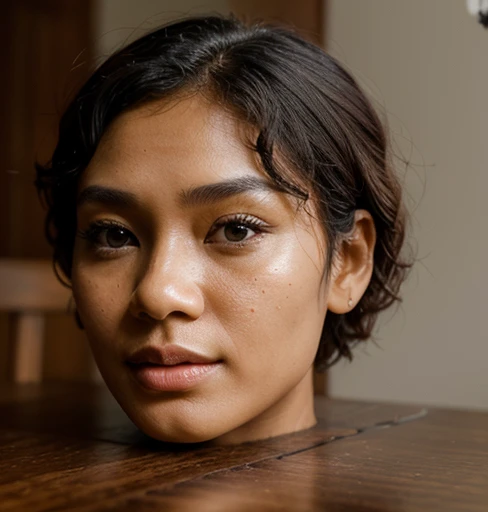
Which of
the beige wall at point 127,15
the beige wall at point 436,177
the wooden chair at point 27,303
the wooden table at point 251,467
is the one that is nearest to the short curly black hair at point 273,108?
the wooden table at point 251,467

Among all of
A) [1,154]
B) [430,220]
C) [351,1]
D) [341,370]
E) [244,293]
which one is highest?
[351,1]

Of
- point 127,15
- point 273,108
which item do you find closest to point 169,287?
point 273,108

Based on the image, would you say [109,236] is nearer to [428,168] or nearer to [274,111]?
[274,111]

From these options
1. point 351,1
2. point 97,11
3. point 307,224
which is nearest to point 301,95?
point 307,224

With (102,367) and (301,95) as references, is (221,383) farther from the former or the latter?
(301,95)

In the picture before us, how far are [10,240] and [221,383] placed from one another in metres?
1.81

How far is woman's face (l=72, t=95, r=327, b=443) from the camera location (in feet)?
2.66

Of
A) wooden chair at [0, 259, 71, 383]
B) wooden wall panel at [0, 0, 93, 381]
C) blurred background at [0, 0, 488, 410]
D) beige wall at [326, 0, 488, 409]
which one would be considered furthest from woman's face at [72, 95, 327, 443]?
wooden wall panel at [0, 0, 93, 381]

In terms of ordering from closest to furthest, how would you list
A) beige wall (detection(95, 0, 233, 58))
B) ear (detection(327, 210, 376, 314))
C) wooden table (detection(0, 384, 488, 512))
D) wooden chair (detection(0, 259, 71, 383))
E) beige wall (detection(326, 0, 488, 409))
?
wooden table (detection(0, 384, 488, 512)) → ear (detection(327, 210, 376, 314)) → beige wall (detection(326, 0, 488, 409)) → wooden chair (detection(0, 259, 71, 383)) → beige wall (detection(95, 0, 233, 58))

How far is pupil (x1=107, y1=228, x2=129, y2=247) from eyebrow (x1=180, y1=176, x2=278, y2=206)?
88 mm

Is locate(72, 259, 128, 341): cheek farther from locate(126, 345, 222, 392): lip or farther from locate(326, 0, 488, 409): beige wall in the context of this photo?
locate(326, 0, 488, 409): beige wall

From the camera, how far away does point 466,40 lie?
1402 millimetres

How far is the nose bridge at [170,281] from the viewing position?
78cm

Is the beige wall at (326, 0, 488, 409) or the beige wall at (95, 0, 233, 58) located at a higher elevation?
the beige wall at (95, 0, 233, 58)
